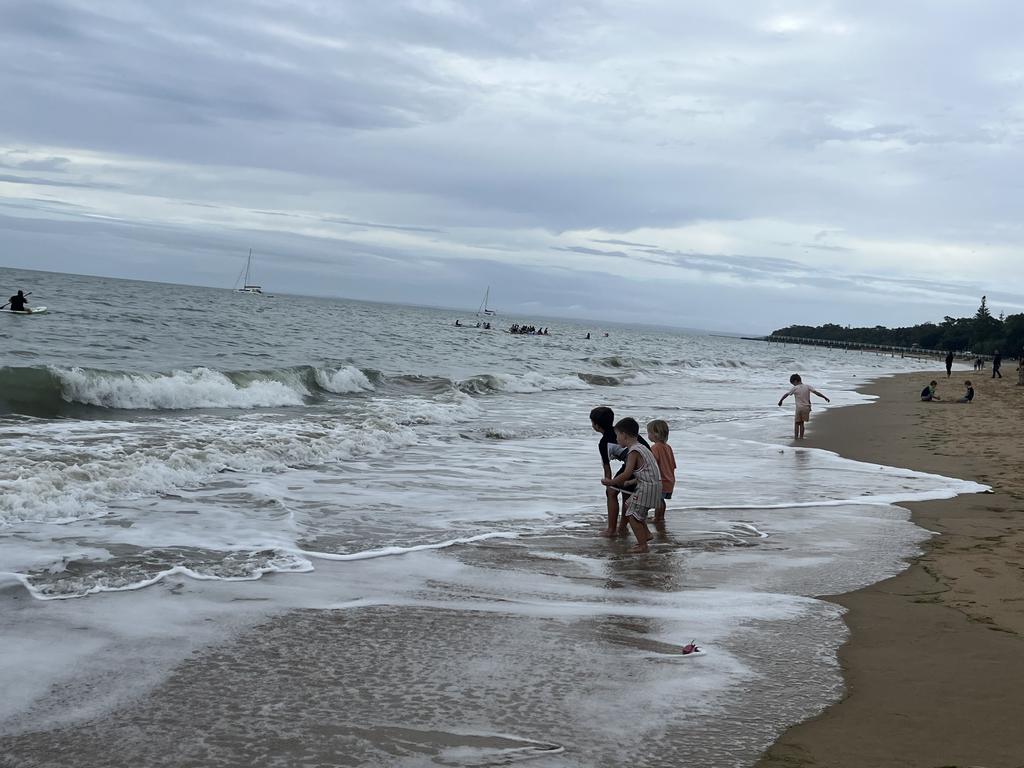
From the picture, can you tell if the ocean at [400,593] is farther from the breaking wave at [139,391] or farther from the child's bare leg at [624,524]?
the breaking wave at [139,391]

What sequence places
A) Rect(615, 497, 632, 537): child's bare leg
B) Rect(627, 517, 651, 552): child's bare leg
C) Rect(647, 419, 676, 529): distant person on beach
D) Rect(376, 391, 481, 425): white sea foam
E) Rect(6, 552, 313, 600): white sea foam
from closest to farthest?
1. Rect(6, 552, 313, 600): white sea foam
2. Rect(627, 517, 651, 552): child's bare leg
3. Rect(615, 497, 632, 537): child's bare leg
4. Rect(647, 419, 676, 529): distant person on beach
5. Rect(376, 391, 481, 425): white sea foam

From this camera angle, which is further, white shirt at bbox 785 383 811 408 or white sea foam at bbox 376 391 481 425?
white sea foam at bbox 376 391 481 425

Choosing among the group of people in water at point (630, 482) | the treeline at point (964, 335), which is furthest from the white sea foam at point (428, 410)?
the treeline at point (964, 335)

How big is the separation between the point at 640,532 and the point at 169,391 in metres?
13.8

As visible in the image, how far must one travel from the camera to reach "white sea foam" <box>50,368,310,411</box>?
57.3ft

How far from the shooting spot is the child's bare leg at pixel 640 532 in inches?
310

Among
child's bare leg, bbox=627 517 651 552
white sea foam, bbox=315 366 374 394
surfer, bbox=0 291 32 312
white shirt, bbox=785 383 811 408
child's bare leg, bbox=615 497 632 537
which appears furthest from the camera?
surfer, bbox=0 291 32 312

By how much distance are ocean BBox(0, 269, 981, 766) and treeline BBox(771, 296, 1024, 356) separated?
305 ft

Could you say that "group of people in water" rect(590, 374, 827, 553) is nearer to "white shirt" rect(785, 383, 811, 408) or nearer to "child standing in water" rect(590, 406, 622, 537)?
"child standing in water" rect(590, 406, 622, 537)

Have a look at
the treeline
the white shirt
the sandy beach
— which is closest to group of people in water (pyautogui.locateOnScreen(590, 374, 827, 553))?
the sandy beach

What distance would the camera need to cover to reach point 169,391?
736 inches

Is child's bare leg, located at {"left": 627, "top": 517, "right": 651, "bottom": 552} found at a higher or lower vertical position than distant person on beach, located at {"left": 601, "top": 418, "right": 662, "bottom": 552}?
lower

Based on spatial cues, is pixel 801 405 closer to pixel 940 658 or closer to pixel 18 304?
pixel 940 658

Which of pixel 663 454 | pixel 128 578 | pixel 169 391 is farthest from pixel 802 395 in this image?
pixel 128 578
